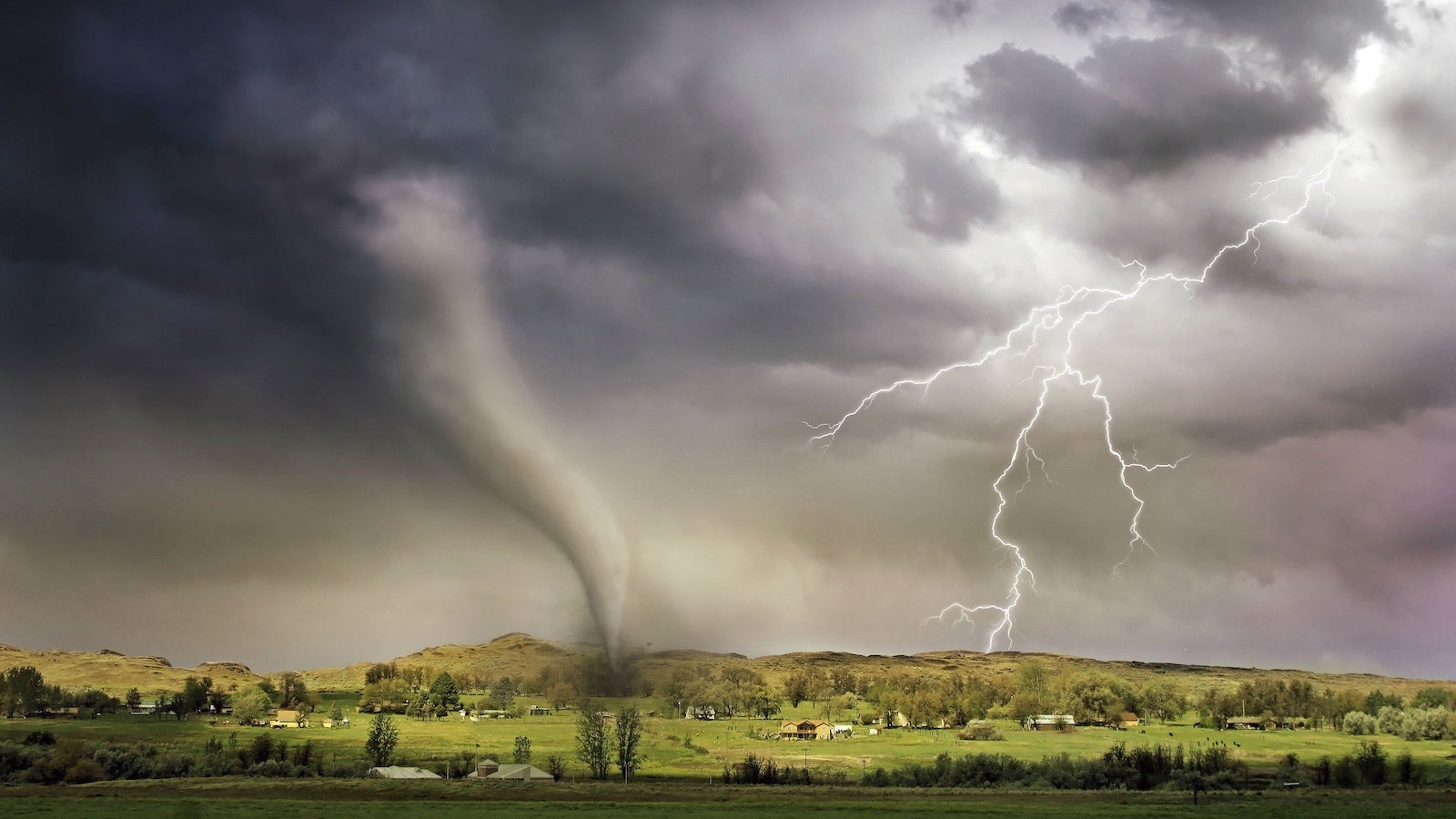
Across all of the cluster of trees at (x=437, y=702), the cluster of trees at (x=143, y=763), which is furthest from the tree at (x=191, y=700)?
the cluster of trees at (x=143, y=763)

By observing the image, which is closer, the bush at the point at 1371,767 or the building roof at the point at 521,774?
the bush at the point at 1371,767

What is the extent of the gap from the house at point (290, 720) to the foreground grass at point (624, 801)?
6027 cm

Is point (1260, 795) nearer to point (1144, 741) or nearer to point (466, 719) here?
point (1144, 741)

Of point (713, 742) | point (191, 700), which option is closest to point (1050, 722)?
point (713, 742)

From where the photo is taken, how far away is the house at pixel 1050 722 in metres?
154

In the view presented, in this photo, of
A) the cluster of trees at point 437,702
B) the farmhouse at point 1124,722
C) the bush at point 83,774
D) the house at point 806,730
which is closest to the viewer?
the bush at point 83,774

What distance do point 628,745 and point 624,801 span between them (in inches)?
1120

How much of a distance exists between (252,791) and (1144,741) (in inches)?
3954

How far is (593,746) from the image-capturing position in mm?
110188

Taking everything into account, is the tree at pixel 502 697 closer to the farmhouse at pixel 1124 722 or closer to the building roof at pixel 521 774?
the building roof at pixel 521 774

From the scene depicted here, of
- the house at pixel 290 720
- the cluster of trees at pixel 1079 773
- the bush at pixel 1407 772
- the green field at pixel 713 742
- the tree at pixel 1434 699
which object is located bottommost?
the house at pixel 290 720

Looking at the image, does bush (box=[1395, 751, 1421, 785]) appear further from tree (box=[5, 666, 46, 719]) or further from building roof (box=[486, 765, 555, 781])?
tree (box=[5, 666, 46, 719])

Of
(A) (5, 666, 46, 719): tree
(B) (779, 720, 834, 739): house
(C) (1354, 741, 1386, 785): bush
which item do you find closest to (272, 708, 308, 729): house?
(A) (5, 666, 46, 719): tree

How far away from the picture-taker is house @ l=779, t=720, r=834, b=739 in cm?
14438
